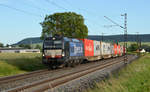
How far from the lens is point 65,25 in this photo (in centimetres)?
4559

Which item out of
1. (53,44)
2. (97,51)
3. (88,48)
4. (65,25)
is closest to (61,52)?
(53,44)

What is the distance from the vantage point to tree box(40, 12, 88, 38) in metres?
45.1

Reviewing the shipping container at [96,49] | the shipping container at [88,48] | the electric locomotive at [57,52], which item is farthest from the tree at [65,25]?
the electric locomotive at [57,52]

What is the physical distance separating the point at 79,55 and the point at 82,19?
18728 millimetres

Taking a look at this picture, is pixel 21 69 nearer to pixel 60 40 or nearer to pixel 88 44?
pixel 60 40

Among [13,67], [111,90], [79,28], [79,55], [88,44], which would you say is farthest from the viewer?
[79,28]

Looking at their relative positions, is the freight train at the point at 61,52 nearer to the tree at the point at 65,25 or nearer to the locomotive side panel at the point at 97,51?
the locomotive side panel at the point at 97,51

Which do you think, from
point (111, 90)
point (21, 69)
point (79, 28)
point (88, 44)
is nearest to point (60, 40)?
point (21, 69)

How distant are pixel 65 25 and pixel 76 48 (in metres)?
17.5

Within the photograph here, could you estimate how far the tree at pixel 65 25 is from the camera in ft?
148

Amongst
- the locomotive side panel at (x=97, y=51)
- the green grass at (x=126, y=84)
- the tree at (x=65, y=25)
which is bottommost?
the green grass at (x=126, y=84)

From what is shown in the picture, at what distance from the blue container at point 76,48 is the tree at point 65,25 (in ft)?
46.1

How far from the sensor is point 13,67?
24156mm

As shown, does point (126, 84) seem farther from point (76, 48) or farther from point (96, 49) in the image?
point (96, 49)
